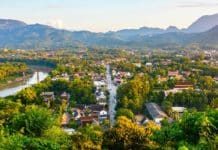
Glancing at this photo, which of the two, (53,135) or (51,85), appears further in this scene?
(51,85)

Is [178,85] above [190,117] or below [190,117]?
below

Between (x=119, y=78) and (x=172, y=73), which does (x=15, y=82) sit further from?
(x=172, y=73)

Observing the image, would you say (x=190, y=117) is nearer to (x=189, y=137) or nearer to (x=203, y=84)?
(x=189, y=137)

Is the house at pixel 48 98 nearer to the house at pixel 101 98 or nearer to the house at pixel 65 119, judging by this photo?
the house at pixel 65 119

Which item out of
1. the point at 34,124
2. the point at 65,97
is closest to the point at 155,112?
the point at 65,97

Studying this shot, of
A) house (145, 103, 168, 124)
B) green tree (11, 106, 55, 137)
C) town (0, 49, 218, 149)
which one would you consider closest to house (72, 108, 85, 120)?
town (0, 49, 218, 149)

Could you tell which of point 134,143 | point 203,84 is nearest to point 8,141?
point 134,143

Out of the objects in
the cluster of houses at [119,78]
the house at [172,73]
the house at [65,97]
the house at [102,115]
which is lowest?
the cluster of houses at [119,78]

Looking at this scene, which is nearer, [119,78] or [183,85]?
[183,85]

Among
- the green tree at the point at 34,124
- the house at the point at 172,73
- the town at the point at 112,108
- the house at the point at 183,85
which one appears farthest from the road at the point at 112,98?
the green tree at the point at 34,124
